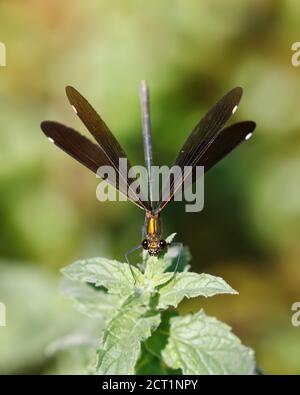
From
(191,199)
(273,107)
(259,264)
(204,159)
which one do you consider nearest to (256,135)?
(273,107)

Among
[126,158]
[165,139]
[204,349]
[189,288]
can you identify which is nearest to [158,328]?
[204,349]

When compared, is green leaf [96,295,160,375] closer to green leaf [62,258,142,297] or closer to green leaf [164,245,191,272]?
green leaf [62,258,142,297]

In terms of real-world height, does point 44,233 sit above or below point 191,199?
below

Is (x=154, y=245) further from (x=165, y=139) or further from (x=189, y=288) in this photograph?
(x=165, y=139)

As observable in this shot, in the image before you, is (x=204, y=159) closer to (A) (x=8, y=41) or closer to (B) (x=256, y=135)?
(B) (x=256, y=135)

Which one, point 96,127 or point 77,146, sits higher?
point 96,127

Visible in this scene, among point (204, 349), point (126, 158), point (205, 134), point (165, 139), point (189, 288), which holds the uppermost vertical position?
point (165, 139)
